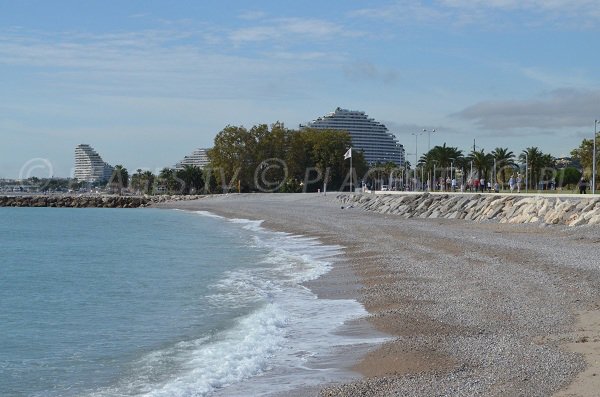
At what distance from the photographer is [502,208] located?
37219 millimetres

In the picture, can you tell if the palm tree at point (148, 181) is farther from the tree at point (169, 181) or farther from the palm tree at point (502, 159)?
the palm tree at point (502, 159)

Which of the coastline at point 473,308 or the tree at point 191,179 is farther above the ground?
the tree at point 191,179

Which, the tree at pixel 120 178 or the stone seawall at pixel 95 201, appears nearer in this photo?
the stone seawall at pixel 95 201

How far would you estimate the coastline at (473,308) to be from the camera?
809 cm

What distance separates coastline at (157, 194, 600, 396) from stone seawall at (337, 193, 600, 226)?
8.63 ft

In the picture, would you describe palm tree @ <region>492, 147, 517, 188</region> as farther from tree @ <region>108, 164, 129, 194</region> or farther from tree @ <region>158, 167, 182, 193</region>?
tree @ <region>108, 164, 129, 194</region>

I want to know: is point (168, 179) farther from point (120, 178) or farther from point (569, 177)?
point (569, 177)

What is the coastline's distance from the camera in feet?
26.5

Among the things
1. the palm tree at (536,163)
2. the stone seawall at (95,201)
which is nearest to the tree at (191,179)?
the stone seawall at (95,201)

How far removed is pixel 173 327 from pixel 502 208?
2682cm

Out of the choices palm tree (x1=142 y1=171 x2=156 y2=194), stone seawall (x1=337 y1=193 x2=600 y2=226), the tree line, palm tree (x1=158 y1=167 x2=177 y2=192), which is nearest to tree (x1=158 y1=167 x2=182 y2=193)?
palm tree (x1=158 y1=167 x2=177 y2=192)

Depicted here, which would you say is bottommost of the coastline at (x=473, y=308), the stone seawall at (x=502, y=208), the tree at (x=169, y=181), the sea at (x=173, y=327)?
the sea at (x=173, y=327)

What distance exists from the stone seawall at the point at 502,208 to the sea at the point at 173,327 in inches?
377

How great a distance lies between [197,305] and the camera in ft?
52.4
